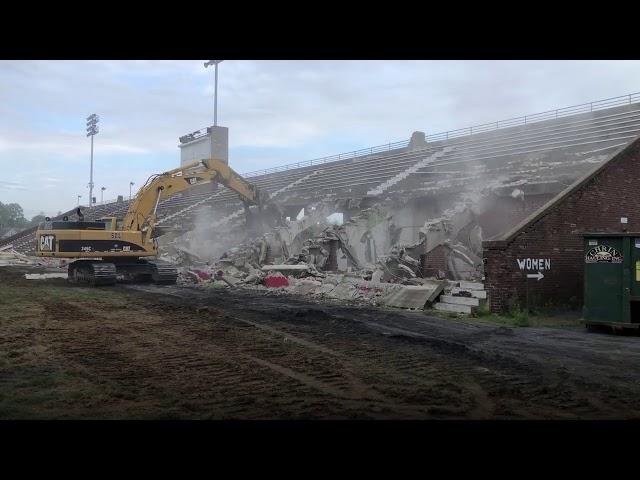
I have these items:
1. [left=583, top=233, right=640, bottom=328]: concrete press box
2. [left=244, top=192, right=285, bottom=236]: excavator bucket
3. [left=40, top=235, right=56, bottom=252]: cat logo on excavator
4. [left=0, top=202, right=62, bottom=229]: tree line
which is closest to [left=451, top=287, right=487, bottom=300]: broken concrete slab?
[left=583, top=233, right=640, bottom=328]: concrete press box

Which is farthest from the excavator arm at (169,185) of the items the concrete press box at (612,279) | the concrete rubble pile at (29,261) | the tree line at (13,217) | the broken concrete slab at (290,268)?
the tree line at (13,217)

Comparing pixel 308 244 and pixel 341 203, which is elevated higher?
pixel 341 203

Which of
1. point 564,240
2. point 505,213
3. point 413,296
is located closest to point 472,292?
point 413,296

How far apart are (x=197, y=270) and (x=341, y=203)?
27.2 feet

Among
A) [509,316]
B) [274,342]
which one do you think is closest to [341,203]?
[509,316]

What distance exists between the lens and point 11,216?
365 ft

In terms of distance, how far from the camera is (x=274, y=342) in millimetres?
10367

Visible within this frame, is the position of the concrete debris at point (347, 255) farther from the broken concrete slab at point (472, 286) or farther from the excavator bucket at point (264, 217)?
the excavator bucket at point (264, 217)

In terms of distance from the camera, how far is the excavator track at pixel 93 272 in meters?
20.9

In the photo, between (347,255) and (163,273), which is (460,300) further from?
(163,273)

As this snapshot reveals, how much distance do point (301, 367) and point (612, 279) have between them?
755cm

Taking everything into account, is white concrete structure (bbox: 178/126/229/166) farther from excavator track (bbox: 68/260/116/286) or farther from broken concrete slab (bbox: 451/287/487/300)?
broken concrete slab (bbox: 451/287/487/300)
